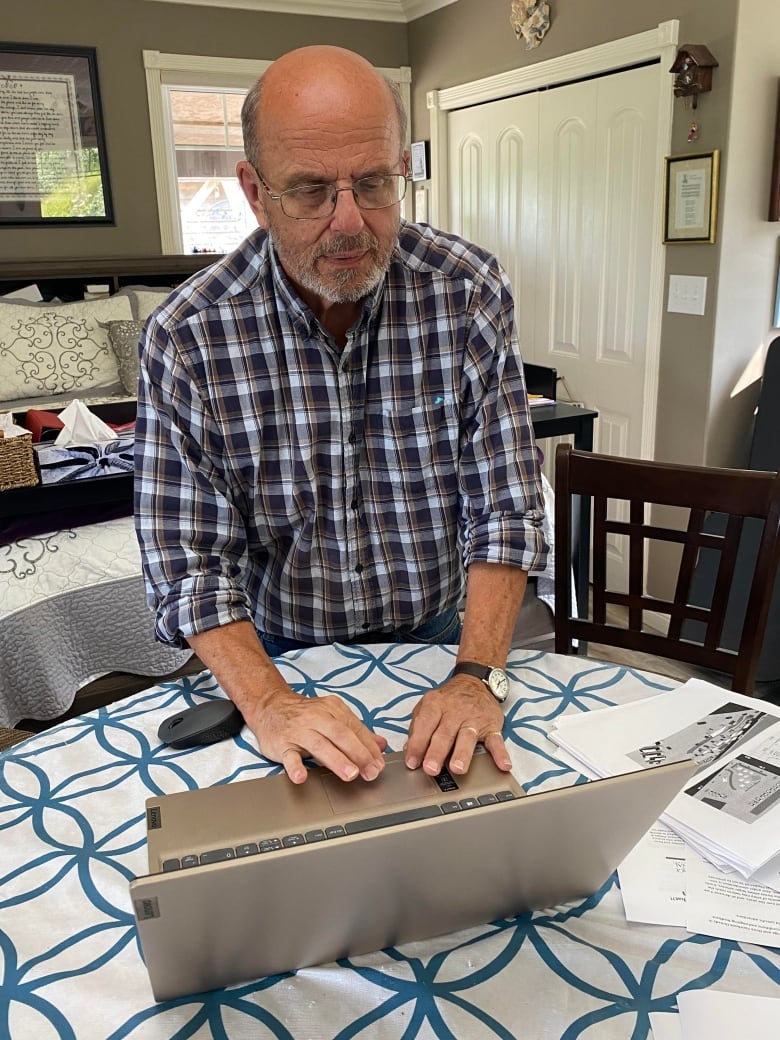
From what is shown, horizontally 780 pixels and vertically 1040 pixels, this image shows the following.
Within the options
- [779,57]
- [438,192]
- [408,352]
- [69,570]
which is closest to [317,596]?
[408,352]

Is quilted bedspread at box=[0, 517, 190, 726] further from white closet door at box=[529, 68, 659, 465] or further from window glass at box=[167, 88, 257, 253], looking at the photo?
window glass at box=[167, 88, 257, 253]

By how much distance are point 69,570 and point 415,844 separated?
175 centimetres

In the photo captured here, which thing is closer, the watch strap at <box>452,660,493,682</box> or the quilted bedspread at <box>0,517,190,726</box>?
the watch strap at <box>452,660,493,682</box>

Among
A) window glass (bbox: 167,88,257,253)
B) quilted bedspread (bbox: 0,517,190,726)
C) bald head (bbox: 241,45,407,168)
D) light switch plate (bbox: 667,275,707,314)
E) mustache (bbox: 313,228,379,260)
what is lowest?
quilted bedspread (bbox: 0,517,190,726)

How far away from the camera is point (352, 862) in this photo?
58 centimetres

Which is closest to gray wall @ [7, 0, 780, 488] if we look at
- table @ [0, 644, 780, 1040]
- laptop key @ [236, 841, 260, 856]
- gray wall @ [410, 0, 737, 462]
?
gray wall @ [410, 0, 737, 462]

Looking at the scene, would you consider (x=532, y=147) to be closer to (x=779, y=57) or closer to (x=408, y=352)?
(x=779, y=57)

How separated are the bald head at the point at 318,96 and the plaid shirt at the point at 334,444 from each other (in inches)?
7.8

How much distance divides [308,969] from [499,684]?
0.46 m

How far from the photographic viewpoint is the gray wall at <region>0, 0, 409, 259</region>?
4051 mm

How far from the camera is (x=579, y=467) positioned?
1491 mm

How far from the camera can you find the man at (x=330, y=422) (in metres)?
1.10

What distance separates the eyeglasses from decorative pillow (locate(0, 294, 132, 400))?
10.5 feet

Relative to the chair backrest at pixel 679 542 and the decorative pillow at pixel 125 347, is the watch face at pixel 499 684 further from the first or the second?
the decorative pillow at pixel 125 347
